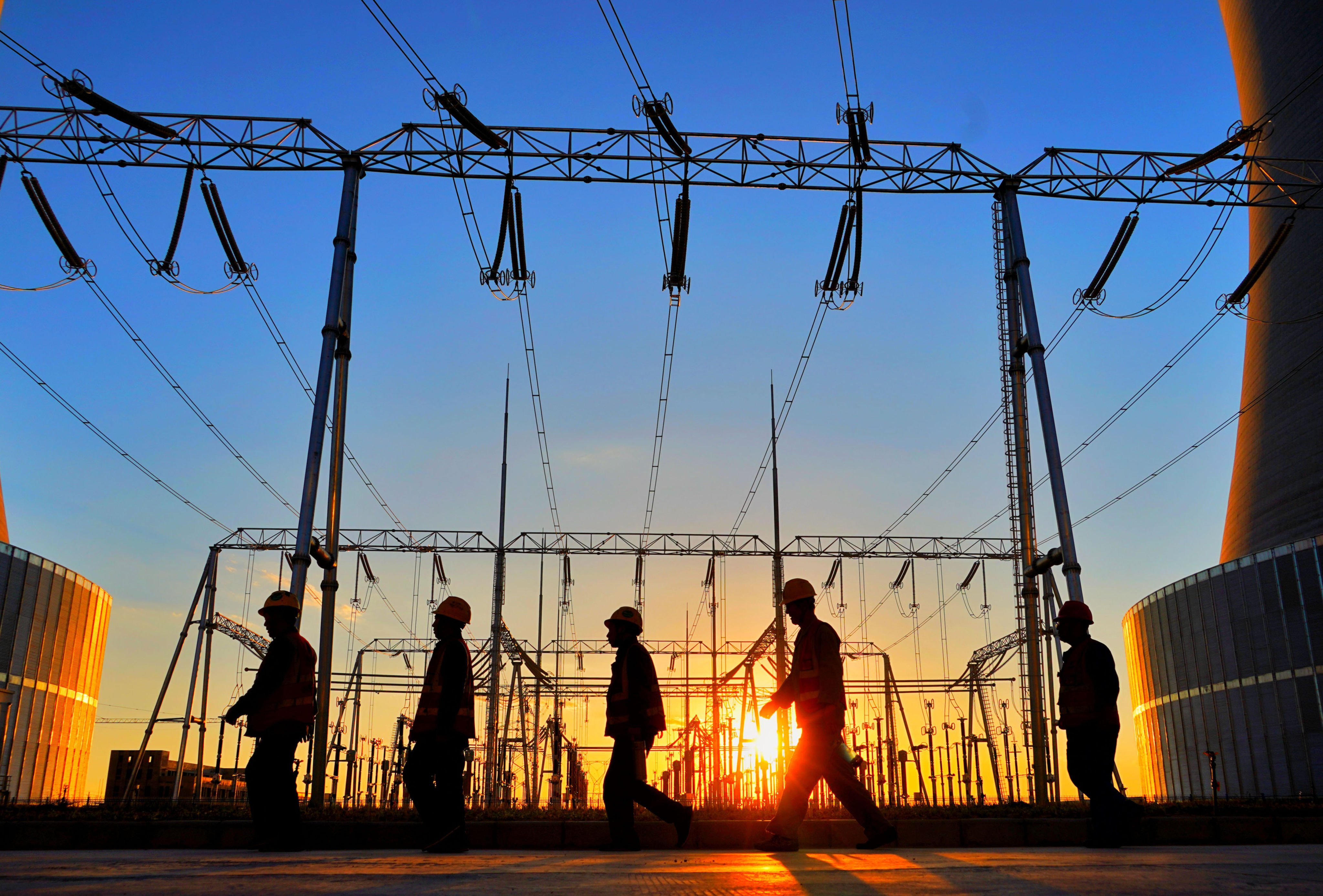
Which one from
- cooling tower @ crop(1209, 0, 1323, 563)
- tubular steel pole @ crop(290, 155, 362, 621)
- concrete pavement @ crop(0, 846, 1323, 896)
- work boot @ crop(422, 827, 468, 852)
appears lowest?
concrete pavement @ crop(0, 846, 1323, 896)

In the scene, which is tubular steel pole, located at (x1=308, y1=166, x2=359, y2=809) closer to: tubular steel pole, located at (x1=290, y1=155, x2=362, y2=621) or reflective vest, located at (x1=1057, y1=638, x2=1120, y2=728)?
tubular steel pole, located at (x1=290, y1=155, x2=362, y2=621)

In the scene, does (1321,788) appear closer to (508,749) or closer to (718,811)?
(508,749)

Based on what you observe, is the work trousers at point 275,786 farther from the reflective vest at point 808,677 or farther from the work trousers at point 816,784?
the reflective vest at point 808,677

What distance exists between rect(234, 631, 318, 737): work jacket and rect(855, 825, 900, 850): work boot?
377 centimetres

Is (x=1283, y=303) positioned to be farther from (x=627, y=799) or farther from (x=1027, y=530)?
(x=627, y=799)

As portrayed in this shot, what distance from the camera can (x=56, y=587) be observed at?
46969 mm

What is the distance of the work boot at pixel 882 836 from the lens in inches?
297

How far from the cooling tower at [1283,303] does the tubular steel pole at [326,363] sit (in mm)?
32917

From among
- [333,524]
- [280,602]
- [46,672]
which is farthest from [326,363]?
[46,672]

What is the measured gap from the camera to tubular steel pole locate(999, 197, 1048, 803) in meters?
13.4

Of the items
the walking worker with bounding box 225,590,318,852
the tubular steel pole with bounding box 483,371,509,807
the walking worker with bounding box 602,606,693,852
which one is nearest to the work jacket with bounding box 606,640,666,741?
the walking worker with bounding box 602,606,693,852

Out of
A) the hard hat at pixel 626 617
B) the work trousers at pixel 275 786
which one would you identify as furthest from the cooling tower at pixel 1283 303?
the work trousers at pixel 275 786

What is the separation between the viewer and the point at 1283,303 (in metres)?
38.8

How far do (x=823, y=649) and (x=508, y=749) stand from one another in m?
30.6
